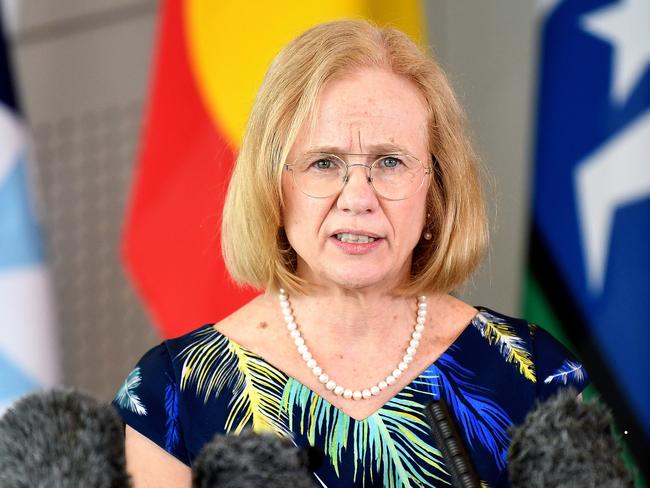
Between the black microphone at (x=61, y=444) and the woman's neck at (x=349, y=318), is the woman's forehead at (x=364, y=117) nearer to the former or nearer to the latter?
the woman's neck at (x=349, y=318)

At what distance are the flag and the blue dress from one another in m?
1.04

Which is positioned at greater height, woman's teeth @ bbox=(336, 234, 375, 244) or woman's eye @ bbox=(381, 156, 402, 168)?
woman's eye @ bbox=(381, 156, 402, 168)

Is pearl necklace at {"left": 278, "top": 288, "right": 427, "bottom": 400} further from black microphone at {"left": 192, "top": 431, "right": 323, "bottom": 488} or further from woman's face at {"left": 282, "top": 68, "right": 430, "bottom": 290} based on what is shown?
black microphone at {"left": 192, "top": 431, "right": 323, "bottom": 488}

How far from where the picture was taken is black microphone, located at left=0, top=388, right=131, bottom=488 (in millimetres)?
825

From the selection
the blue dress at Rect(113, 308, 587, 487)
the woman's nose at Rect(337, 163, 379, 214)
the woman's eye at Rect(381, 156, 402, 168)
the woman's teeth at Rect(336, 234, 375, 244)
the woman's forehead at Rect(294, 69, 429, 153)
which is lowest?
the blue dress at Rect(113, 308, 587, 487)

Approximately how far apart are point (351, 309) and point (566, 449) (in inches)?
17.2

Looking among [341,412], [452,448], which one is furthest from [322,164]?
[452,448]

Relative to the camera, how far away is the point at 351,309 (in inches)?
50.0

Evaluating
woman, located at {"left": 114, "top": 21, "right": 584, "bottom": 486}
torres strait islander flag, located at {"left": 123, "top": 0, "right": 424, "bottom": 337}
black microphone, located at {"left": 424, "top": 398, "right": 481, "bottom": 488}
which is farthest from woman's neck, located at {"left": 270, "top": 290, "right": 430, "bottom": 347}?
torres strait islander flag, located at {"left": 123, "top": 0, "right": 424, "bottom": 337}

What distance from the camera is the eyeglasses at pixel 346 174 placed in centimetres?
119

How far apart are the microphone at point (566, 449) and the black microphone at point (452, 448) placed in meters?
0.05

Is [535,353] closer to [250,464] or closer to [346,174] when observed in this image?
[346,174]

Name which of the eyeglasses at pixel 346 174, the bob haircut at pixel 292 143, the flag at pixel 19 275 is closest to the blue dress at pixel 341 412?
the bob haircut at pixel 292 143

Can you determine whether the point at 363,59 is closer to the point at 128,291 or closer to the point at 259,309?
the point at 259,309
